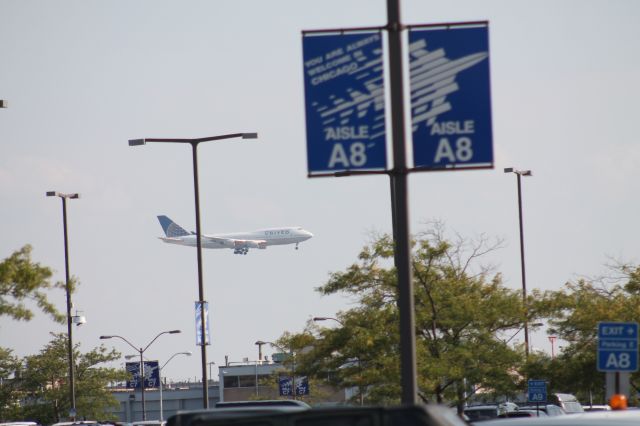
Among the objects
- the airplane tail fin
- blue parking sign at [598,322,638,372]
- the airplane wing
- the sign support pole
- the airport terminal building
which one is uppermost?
the airplane tail fin

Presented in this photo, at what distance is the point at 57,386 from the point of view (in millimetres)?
82000

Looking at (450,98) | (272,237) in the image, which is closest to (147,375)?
(450,98)

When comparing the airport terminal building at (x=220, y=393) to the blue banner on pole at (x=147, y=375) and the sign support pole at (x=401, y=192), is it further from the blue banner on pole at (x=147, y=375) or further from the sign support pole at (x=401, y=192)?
the sign support pole at (x=401, y=192)

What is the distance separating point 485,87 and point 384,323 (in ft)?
81.4

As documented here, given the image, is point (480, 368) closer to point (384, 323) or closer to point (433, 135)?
point (384, 323)

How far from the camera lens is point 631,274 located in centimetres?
4419

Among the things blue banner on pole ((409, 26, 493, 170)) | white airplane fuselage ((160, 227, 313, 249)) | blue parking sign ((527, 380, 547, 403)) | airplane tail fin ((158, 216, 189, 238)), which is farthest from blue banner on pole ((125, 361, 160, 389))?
airplane tail fin ((158, 216, 189, 238))

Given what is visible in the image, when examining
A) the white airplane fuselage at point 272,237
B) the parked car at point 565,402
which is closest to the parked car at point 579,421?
the parked car at point 565,402

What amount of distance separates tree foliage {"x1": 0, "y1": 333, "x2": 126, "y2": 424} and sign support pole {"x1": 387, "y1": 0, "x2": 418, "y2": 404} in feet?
218

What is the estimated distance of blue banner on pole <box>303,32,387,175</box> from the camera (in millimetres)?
13539

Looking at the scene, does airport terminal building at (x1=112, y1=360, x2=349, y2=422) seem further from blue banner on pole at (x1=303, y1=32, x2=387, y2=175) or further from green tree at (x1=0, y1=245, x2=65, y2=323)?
blue banner on pole at (x1=303, y1=32, x2=387, y2=175)

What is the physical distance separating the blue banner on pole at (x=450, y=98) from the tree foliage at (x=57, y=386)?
6700 cm

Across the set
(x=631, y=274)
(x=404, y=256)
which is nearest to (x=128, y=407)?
(x=631, y=274)

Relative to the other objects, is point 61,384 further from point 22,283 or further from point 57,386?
point 22,283
